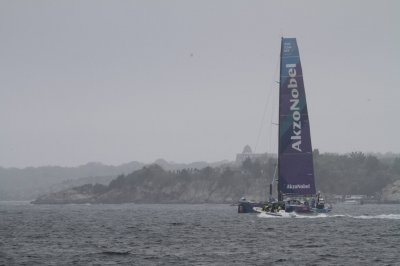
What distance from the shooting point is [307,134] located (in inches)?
3654

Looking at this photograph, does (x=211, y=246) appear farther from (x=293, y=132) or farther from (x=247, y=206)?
(x=247, y=206)

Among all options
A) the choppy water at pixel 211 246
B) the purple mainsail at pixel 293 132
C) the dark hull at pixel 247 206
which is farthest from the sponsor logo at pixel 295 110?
the choppy water at pixel 211 246

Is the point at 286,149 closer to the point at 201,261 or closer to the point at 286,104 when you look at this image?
the point at 286,104

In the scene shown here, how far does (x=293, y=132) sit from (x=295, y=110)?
113 inches

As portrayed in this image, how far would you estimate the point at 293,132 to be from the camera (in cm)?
9231

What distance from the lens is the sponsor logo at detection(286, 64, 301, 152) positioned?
92250mm

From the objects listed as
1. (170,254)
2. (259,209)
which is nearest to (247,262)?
(170,254)

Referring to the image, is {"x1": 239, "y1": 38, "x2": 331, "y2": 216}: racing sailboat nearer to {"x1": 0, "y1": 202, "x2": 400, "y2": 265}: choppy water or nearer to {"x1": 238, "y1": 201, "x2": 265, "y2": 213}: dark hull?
{"x1": 238, "y1": 201, "x2": 265, "y2": 213}: dark hull

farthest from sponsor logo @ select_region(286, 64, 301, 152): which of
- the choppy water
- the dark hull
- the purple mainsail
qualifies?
the choppy water

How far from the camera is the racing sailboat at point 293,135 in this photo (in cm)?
9231

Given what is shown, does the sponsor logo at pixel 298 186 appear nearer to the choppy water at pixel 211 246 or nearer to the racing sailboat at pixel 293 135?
the racing sailboat at pixel 293 135

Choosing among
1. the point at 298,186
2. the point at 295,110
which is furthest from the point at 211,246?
the point at 295,110

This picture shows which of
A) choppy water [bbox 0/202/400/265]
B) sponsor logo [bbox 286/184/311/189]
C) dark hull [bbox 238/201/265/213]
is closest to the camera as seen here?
choppy water [bbox 0/202/400/265]

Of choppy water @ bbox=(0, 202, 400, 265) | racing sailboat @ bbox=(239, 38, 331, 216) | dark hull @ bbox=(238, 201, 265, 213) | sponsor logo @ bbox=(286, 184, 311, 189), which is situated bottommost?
choppy water @ bbox=(0, 202, 400, 265)
